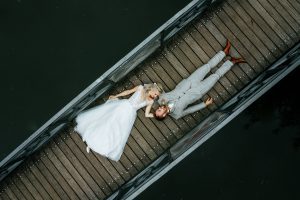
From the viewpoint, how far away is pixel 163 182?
14555mm

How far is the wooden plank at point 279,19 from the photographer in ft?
38.9

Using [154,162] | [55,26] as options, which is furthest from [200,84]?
[55,26]

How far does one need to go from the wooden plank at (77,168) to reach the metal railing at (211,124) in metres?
0.44

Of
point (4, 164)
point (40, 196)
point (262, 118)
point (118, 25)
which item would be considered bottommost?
point (262, 118)

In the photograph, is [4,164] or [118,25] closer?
[4,164]

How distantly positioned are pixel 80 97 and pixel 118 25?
4256 millimetres

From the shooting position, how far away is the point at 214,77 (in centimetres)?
1144

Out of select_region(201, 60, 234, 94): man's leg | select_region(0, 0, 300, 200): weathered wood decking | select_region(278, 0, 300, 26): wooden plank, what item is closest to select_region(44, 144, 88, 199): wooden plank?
select_region(0, 0, 300, 200): weathered wood decking

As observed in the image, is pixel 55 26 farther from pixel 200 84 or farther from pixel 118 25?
pixel 200 84

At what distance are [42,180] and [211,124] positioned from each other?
4.01 m

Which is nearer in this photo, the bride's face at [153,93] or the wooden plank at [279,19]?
the bride's face at [153,93]

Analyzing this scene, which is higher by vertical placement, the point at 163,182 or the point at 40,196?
the point at 40,196

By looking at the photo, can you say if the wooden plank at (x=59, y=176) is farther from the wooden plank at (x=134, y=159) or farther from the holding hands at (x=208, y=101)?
the holding hands at (x=208, y=101)

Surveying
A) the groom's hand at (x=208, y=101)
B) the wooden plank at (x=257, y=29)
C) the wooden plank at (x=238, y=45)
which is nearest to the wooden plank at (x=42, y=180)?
the groom's hand at (x=208, y=101)
